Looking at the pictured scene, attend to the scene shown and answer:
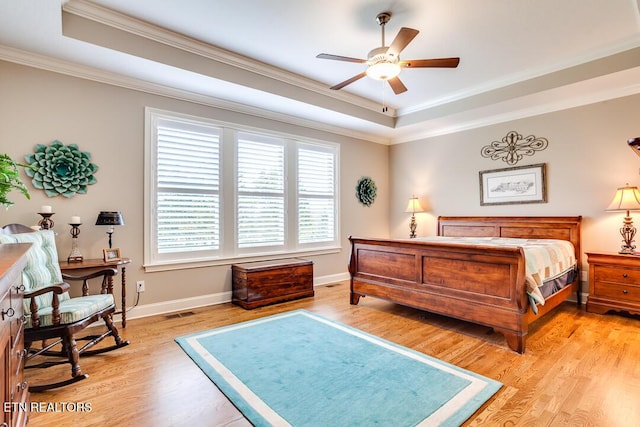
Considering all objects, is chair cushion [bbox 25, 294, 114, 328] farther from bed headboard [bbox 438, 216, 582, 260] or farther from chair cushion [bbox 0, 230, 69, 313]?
bed headboard [bbox 438, 216, 582, 260]

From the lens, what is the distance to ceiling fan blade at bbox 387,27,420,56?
7.61 ft

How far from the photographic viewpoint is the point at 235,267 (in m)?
4.16

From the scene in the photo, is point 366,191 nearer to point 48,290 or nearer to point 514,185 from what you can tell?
point 514,185

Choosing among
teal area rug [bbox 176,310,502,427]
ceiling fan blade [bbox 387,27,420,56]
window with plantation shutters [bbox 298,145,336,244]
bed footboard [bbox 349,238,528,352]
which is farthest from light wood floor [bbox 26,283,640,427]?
ceiling fan blade [bbox 387,27,420,56]

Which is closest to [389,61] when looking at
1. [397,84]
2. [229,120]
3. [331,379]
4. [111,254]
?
[397,84]

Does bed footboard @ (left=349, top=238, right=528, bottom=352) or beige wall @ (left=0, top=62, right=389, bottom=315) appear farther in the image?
beige wall @ (left=0, top=62, right=389, bottom=315)

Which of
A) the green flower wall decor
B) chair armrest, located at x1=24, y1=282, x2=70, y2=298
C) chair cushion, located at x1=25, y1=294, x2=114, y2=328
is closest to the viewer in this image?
chair armrest, located at x1=24, y1=282, x2=70, y2=298

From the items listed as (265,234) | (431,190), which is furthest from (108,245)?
(431,190)

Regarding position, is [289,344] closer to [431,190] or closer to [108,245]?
[108,245]

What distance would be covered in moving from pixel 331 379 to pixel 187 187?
276cm

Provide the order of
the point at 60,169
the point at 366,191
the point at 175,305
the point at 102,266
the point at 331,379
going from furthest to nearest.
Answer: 1. the point at 366,191
2. the point at 175,305
3. the point at 60,169
4. the point at 102,266
5. the point at 331,379

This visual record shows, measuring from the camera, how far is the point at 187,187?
3887 millimetres

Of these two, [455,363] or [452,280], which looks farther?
[452,280]

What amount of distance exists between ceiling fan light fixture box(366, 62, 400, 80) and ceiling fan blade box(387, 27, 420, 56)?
97 mm
